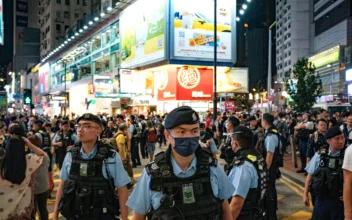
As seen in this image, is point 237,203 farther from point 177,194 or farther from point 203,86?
point 203,86

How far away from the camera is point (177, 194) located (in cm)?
252

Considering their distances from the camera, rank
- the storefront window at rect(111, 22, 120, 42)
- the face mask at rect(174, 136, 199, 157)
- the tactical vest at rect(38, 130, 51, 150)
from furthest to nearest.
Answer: the storefront window at rect(111, 22, 120, 42)
the tactical vest at rect(38, 130, 51, 150)
the face mask at rect(174, 136, 199, 157)

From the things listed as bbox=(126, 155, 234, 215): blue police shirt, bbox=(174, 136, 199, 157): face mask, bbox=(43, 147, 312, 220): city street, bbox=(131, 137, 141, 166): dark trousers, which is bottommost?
bbox=(43, 147, 312, 220): city street

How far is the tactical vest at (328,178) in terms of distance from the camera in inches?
174

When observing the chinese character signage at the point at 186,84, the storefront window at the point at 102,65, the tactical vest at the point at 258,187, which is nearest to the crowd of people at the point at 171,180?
the tactical vest at the point at 258,187

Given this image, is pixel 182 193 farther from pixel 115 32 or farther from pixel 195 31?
pixel 115 32

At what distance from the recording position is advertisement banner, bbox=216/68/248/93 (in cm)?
2886

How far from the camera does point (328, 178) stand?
14.8 ft

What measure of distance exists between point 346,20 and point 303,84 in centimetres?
4040

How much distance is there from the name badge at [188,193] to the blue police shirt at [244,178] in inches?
47.3

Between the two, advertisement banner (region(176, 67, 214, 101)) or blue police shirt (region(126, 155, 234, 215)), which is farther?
advertisement banner (region(176, 67, 214, 101))

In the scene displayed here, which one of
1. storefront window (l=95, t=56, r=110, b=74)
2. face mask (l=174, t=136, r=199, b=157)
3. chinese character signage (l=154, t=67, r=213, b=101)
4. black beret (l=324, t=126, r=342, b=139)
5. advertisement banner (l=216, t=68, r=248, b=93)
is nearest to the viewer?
face mask (l=174, t=136, r=199, b=157)

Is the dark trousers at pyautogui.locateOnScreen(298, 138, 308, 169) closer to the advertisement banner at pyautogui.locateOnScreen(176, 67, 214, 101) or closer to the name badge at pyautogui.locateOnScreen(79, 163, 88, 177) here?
the name badge at pyautogui.locateOnScreen(79, 163, 88, 177)

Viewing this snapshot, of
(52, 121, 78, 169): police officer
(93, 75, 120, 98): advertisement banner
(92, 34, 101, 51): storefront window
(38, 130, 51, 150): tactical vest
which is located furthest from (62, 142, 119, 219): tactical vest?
(92, 34, 101, 51): storefront window
